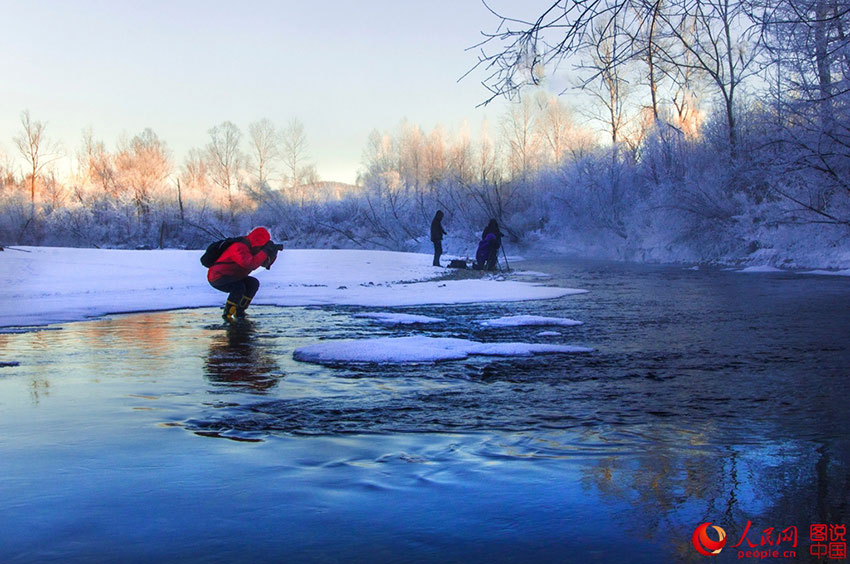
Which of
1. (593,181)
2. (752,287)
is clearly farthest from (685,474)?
(593,181)

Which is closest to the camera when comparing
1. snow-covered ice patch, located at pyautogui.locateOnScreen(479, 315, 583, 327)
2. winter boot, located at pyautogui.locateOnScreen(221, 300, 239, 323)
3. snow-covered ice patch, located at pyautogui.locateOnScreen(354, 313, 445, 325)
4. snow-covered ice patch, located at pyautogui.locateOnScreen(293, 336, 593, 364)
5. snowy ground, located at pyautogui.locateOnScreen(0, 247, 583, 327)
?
snow-covered ice patch, located at pyautogui.locateOnScreen(293, 336, 593, 364)

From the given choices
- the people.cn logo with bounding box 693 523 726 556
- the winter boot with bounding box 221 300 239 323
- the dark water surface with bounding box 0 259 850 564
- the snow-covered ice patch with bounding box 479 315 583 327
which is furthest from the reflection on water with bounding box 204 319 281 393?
the people.cn logo with bounding box 693 523 726 556

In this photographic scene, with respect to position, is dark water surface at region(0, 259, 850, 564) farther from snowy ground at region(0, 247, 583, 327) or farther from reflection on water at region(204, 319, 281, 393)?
snowy ground at region(0, 247, 583, 327)

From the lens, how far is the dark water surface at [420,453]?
2322 mm

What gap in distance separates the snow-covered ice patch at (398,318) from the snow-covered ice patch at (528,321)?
728 mm

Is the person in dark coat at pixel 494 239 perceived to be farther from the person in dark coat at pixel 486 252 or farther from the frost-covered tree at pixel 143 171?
the frost-covered tree at pixel 143 171

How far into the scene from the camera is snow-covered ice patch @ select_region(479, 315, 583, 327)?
846 cm

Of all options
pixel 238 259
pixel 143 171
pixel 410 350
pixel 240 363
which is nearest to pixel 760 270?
pixel 238 259

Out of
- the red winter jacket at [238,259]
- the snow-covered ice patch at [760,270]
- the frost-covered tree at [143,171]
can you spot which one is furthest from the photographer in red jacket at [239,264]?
the frost-covered tree at [143,171]

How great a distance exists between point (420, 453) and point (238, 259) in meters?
6.57

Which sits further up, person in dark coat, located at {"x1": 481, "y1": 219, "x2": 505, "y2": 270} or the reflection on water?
person in dark coat, located at {"x1": 481, "y1": 219, "x2": 505, "y2": 270}

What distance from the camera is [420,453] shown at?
3277mm

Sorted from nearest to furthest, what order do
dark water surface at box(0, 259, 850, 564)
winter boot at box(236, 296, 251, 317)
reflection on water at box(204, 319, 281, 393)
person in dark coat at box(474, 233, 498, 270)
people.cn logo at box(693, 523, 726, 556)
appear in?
people.cn logo at box(693, 523, 726, 556)
dark water surface at box(0, 259, 850, 564)
reflection on water at box(204, 319, 281, 393)
winter boot at box(236, 296, 251, 317)
person in dark coat at box(474, 233, 498, 270)

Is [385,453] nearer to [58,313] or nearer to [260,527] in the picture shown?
[260,527]
